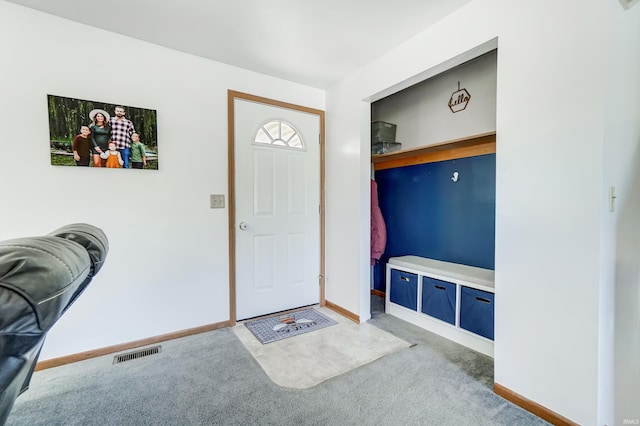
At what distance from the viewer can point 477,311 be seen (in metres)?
2.20

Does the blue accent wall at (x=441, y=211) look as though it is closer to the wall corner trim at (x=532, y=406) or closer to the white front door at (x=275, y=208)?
the white front door at (x=275, y=208)

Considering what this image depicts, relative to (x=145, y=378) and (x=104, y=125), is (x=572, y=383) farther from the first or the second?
(x=104, y=125)

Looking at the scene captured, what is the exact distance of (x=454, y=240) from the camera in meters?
2.78

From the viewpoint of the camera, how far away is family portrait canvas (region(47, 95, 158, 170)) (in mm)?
2014

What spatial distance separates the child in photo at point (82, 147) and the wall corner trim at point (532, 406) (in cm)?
306

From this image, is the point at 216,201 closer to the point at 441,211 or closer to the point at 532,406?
the point at 441,211

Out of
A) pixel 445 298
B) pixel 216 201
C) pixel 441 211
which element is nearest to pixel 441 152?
pixel 441 211

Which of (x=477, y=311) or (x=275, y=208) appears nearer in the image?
(x=477, y=311)

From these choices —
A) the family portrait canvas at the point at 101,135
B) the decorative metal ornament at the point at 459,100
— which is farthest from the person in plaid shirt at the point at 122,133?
the decorative metal ornament at the point at 459,100

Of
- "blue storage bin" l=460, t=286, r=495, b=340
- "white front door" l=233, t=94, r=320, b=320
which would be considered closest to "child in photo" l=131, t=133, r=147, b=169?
"white front door" l=233, t=94, r=320, b=320

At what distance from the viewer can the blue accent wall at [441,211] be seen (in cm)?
252

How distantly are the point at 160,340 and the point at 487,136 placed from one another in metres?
3.05

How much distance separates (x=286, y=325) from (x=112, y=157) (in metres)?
1.96

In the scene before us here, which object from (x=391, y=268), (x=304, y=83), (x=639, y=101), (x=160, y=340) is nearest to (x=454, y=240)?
(x=391, y=268)
